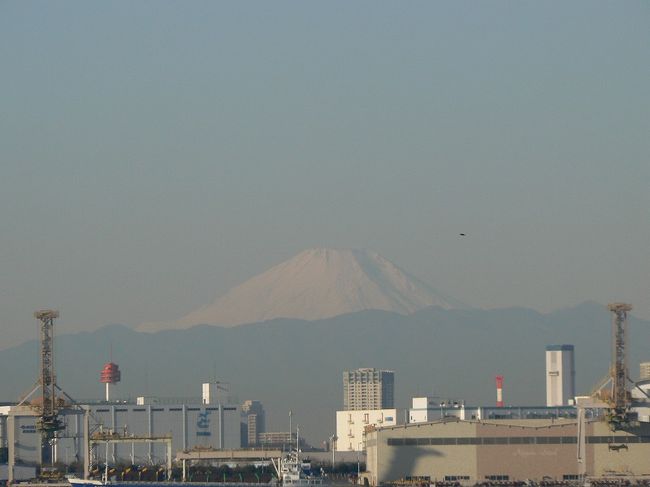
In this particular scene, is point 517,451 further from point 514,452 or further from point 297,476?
point 297,476

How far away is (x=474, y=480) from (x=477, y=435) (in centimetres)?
380

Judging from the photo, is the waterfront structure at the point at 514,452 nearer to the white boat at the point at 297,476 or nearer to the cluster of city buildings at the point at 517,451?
the cluster of city buildings at the point at 517,451

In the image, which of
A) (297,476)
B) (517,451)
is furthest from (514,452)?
(297,476)

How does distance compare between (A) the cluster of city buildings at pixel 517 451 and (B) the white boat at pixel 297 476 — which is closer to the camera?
(B) the white boat at pixel 297 476

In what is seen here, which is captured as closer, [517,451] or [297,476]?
[297,476]

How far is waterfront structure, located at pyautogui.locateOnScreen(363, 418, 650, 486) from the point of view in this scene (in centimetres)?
13125

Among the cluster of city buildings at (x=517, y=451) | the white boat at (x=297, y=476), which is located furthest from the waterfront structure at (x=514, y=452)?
the white boat at (x=297, y=476)

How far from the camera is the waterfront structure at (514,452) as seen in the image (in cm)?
13125

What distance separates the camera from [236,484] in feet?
444

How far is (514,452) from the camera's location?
13188cm

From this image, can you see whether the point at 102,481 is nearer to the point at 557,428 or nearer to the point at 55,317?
the point at 55,317

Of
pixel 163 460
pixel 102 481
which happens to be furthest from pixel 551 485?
pixel 163 460

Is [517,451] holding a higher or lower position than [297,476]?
higher

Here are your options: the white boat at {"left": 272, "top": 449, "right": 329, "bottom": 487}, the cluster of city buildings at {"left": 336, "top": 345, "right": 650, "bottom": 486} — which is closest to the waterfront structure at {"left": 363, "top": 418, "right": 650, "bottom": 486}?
the cluster of city buildings at {"left": 336, "top": 345, "right": 650, "bottom": 486}
